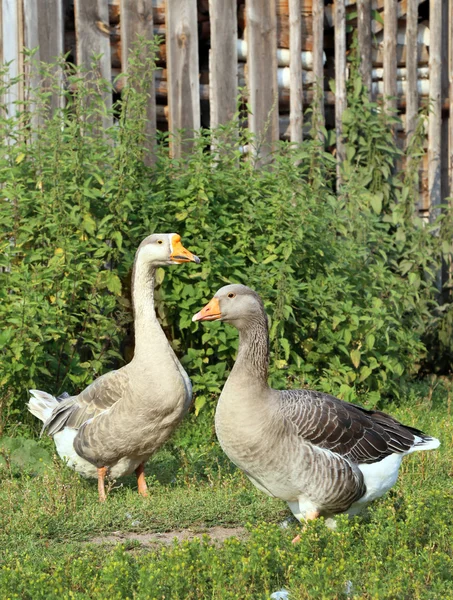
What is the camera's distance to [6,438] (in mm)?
7492

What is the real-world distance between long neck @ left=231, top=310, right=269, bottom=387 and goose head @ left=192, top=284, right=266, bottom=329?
0.08ft

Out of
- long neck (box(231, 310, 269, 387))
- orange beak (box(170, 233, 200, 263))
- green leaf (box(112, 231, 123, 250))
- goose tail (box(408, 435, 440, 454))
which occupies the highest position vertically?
green leaf (box(112, 231, 123, 250))

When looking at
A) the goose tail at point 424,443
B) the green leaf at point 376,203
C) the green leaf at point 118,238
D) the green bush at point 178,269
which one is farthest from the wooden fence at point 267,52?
the goose tail at point 424,443

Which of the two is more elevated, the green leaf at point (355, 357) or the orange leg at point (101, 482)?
the green leaf at point (355, 357)

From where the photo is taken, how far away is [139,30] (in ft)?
29.8

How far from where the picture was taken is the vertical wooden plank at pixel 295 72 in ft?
32.3

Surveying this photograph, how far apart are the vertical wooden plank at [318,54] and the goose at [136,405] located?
386 cm

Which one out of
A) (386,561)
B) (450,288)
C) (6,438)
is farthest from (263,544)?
(450,288)

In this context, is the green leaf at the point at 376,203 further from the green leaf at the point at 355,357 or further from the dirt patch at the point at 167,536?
the dirt patch at the point at 167,536

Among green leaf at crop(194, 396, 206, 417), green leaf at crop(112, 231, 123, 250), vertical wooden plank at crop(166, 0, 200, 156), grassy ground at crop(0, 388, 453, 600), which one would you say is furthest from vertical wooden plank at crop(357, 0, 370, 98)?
grassy ground at crop(0, 388, 453, 600)

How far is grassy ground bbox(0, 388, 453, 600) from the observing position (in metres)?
4.62

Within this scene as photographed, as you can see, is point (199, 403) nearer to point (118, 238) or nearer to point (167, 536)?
point (118, 238)

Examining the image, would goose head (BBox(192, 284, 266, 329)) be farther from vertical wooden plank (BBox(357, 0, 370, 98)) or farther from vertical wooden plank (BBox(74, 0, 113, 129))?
vertical wooden plank (BBox(357, 0, 370, 98))

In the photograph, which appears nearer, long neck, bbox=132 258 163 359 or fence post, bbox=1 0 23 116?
long neck, bbox=132 258 163 359
